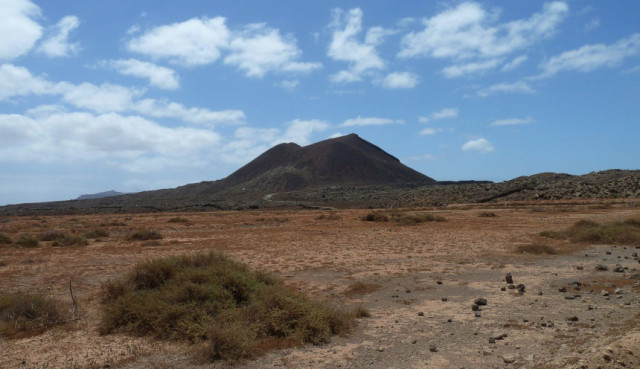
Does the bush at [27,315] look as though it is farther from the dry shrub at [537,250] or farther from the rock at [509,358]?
the dry shrub at [537,250]

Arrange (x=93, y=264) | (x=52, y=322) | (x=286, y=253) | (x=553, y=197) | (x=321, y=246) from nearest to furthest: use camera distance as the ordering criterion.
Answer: (x=52, y=322) → (x=93, y=264) → (x=286, y=253) → (x=321, y=246) → (x=553, y=197)

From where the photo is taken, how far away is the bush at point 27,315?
7.70 m

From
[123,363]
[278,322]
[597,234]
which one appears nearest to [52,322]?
[123,363]

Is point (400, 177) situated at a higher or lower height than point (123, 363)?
higher

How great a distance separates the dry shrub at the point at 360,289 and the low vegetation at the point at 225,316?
2186mm

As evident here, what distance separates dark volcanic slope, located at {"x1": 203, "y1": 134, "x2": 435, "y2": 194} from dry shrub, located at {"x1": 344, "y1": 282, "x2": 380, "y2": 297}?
12107 cm

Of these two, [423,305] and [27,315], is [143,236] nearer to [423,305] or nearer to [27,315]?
[27,315]

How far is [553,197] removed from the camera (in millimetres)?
51531

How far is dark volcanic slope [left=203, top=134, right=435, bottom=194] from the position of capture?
14312cm

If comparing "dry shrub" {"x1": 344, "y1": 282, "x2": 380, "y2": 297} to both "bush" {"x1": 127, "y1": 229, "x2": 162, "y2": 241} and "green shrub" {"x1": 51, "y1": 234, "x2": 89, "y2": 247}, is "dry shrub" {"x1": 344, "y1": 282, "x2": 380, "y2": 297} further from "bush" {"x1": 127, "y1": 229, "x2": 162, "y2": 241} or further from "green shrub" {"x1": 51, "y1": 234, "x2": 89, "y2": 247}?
"green shrub" {"x1": 51, "y1": 234, "x2": 89, "y2": 247}

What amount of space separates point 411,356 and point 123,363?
4.51 metres

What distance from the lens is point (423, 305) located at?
9180 millimetres

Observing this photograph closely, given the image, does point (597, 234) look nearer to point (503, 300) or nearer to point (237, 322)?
point (503, 300)

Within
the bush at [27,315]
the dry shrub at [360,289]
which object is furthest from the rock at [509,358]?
the bush at [27,315]
